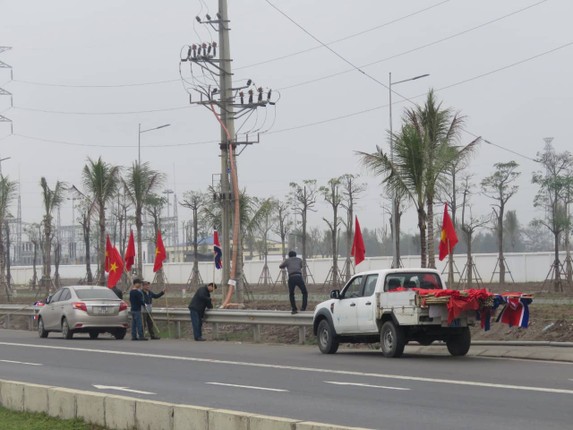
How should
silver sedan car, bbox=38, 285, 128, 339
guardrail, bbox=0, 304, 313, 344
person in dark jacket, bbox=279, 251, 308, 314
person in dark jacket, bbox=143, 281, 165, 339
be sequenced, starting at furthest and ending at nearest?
person in dark jacket, bbox=143, 281, 165, 339 < silver sedan car, bbox=38, 285, 128, 339 < person in dark jacket, bbox=279, 251, 308, 314 < guardrail, bbox=0, 304, 313, 344

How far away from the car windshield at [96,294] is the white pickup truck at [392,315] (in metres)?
10.0

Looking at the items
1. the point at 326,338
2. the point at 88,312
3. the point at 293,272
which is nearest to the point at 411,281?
the point at 326,338

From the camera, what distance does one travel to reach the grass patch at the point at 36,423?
12.2 meters

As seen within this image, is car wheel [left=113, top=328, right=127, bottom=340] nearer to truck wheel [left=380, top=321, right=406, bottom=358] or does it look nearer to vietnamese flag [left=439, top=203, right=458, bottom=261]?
vietnamese flag [left=439, top=203, right=458, bottom=261]

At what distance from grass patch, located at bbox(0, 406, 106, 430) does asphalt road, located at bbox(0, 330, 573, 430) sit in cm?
222

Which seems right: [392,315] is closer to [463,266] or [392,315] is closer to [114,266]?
[114,266]

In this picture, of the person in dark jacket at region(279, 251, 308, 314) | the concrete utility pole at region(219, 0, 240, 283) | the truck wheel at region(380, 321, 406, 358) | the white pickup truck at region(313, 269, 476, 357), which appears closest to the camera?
the white pickup truck at region(313, 269, 476, 357)

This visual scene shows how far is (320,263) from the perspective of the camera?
247ft

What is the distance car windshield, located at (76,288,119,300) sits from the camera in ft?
105

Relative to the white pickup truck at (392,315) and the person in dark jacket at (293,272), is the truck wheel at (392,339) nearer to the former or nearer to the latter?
the white pickup truck at (392,315)

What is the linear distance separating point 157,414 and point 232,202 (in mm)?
26595

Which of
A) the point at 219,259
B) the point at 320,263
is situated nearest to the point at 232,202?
the point at 219,259

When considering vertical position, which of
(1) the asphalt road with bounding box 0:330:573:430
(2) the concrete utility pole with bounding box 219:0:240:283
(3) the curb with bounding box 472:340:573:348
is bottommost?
(1) the asphalt road with bounding box 0:330:573:430

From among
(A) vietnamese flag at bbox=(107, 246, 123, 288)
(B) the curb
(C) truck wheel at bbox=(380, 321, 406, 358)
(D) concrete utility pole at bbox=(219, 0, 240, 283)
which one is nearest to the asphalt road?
(C) truck wheel at bbox=(380, 321, 406, 358)
